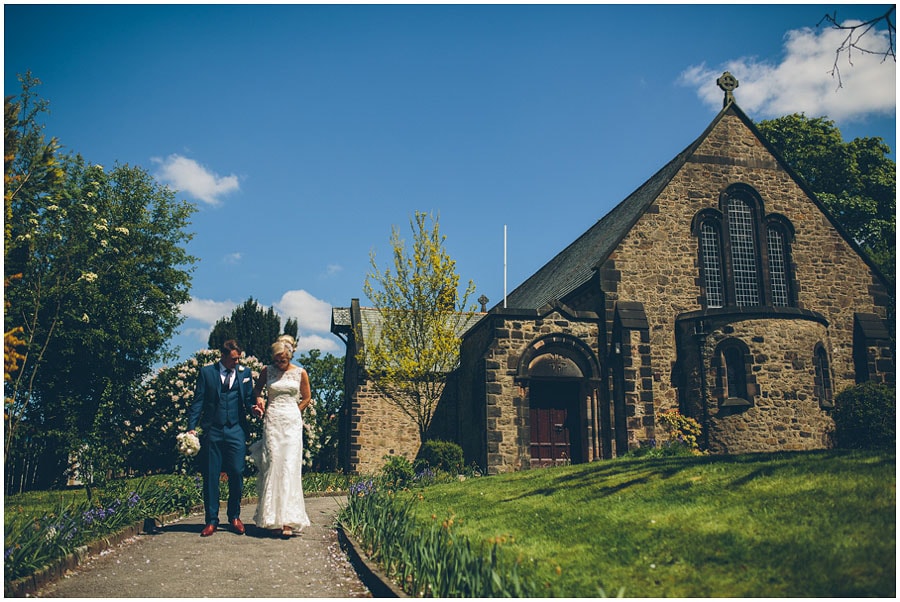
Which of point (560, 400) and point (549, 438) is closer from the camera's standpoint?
point (549, 438)

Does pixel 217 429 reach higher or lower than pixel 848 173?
lower

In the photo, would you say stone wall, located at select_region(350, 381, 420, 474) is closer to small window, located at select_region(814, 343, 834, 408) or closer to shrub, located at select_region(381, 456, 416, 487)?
shrub, located at select_region(381, 456, 416, 487)

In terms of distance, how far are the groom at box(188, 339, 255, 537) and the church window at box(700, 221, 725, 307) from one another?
651 inches

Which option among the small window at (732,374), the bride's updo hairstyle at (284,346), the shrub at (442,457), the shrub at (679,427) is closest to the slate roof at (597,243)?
the small window at (732,374)

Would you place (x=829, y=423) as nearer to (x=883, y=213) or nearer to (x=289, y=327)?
(x=883, y=213)

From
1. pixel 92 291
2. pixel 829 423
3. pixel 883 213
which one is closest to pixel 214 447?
pixel 829 423

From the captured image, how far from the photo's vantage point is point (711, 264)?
20938mm

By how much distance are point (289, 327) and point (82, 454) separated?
31.4m

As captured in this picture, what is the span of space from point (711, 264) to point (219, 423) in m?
17.4

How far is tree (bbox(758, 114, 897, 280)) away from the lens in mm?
29750

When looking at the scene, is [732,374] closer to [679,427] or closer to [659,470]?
[679,427]

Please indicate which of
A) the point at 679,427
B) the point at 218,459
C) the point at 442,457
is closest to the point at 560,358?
the point at 679,427

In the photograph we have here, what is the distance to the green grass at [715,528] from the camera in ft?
16.5

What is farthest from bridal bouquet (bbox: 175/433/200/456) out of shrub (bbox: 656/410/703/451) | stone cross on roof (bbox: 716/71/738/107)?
stone cross on roof (bbox: 716/71/738/107)
